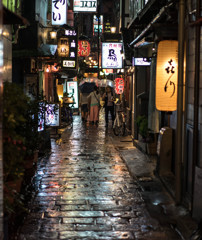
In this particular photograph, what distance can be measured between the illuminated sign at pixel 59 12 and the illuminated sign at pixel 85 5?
973mm

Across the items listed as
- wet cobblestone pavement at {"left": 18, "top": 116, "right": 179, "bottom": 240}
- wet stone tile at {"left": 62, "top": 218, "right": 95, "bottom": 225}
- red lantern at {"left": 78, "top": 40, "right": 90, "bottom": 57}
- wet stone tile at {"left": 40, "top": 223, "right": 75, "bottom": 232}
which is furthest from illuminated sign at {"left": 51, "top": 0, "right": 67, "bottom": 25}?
wet stone tile at {"left": 40, "top": 223, "right": 75, "bottom": 232}

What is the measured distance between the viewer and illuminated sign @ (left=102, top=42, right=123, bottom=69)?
27.2 meters

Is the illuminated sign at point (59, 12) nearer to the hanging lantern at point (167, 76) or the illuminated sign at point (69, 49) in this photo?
the illuminated sign at point (69, 49)

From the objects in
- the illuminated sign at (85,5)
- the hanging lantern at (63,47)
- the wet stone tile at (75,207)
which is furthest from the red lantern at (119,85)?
the wet stone tile at (75,207)

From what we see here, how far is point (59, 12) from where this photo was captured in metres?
23.6

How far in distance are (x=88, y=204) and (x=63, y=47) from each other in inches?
725

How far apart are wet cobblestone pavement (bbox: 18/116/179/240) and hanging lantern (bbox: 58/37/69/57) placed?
40.4 feet

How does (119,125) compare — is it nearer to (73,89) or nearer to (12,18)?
(73,89)

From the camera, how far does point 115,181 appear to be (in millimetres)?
11094

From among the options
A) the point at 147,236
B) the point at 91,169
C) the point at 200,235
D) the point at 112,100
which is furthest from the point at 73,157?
the point at 112,100

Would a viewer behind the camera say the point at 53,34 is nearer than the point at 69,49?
Yes

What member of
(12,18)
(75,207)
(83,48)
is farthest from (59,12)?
(12,18)

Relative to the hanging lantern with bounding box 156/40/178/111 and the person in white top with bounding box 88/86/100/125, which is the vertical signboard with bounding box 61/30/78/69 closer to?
the person in white top with bounding box 88/86/100/125

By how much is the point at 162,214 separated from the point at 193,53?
11.5 feet
